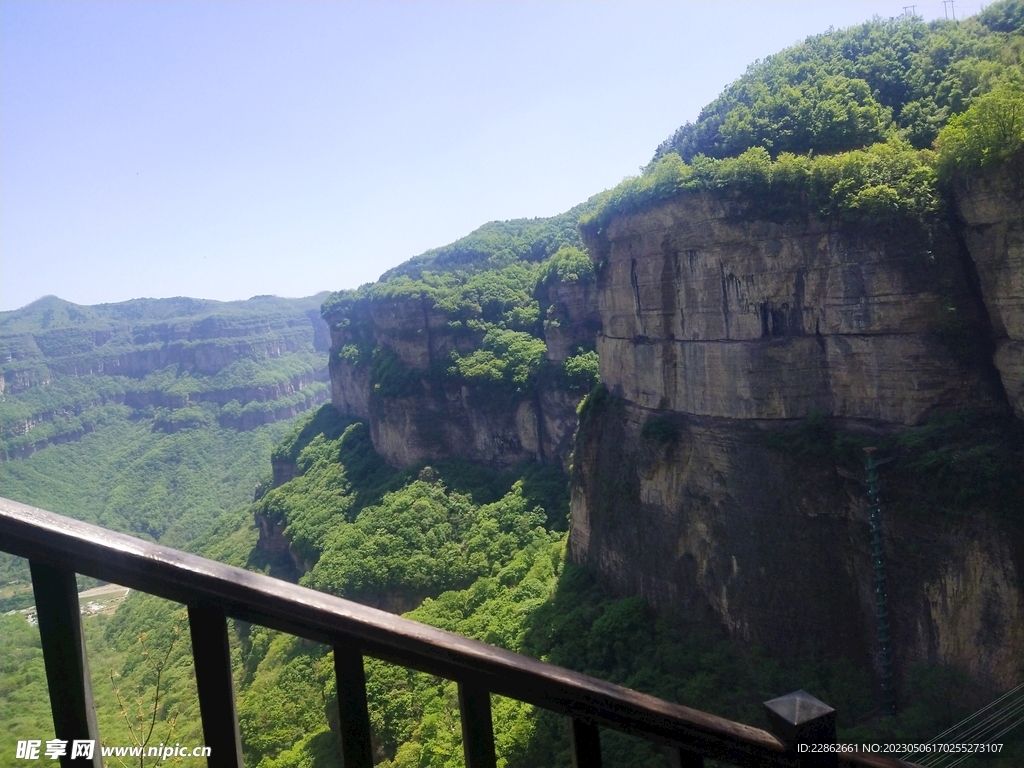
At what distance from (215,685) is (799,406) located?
59.3 feet

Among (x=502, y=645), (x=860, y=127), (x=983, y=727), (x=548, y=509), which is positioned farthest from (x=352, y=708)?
(x=548, y=509)

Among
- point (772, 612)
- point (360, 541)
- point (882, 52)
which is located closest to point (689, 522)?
point (772, 612)

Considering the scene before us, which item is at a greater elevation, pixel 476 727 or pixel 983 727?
pixel 476 727

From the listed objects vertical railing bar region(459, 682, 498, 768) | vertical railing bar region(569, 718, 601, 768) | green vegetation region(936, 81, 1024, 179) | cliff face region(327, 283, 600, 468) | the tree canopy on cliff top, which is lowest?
cliff face region(327, 283, 600, 468)

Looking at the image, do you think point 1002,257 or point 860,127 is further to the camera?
point 860,127

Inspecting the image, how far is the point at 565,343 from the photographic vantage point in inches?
1433

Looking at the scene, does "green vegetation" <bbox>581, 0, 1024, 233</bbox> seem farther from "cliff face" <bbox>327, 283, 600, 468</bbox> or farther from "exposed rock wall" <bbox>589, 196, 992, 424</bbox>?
"cliff face" <bbox>327, 283, 600, 468</bbox>

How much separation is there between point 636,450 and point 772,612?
6.98 metres

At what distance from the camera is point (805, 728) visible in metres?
1.98

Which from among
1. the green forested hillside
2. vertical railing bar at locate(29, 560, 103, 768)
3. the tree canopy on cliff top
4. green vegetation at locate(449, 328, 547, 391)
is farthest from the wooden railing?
the green forested hillside

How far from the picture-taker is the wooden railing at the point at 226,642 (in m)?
1.61

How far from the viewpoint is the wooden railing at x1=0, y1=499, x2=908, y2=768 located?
161cm

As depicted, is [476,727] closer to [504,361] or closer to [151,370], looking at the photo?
[504,361]

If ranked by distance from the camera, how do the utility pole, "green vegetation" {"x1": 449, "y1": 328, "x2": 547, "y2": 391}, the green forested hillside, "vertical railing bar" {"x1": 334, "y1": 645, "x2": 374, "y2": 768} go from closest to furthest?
"vertical railing bar" {"x1": 334, "y1": 645, "x2": 374, "y2": 768} < the utility pole < "green vegetation" {"x1": 449, "y1": 328, "x2": 547, "y2": 391} < the green forested hillside
